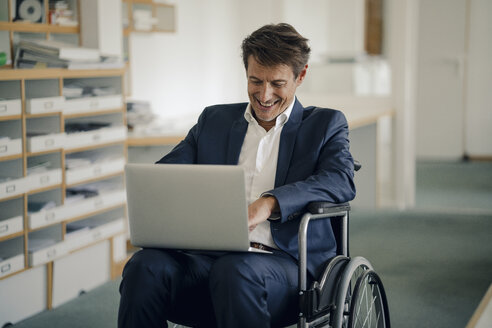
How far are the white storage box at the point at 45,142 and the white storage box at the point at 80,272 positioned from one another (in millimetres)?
518

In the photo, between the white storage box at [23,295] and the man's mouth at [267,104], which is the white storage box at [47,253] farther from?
the man's mouth at [267,104]

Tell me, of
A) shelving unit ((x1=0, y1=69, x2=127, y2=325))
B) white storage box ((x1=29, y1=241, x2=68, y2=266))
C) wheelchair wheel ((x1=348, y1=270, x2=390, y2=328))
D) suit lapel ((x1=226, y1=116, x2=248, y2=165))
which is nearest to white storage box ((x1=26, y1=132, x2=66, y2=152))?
shelving unit ((x1=0, y1=69, x2=127, y2=325))

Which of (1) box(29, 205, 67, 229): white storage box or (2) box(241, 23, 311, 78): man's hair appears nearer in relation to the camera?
(2) box(241, 23, 311, 78): man's hair

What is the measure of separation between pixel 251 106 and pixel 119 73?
1.40 meters

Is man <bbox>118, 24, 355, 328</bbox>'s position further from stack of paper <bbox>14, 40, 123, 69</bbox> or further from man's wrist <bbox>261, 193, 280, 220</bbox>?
stack of paper <bbox>14, 40, 123, 69</bbox>

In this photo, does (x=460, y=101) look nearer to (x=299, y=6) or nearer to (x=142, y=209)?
(x=299, y=6)

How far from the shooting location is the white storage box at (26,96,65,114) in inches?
117

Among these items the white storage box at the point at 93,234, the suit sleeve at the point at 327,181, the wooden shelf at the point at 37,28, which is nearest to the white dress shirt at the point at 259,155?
the suit sleeve at the point at 327,181

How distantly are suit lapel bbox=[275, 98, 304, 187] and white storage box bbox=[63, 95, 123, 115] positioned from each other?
1319 millimetres

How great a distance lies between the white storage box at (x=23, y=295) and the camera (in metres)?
2.98

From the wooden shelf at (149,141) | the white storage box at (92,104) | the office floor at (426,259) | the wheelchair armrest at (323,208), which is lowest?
the office floor at (426,259)

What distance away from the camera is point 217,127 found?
2.31 m

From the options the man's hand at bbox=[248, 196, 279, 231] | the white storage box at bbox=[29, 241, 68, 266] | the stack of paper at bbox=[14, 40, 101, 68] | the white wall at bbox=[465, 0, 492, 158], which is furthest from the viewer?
the white wall at bbox=[465, 0, 492, 158]

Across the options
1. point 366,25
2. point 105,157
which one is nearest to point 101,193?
point 105,157
